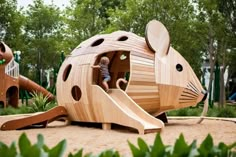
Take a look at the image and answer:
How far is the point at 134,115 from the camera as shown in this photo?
9.18 metres

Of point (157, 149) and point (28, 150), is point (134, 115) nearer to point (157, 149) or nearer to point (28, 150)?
point (157, 149)

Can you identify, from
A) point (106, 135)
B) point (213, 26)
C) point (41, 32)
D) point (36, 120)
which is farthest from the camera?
point (41, 32)

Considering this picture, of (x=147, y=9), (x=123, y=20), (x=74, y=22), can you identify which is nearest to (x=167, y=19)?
(x=147, y=9)

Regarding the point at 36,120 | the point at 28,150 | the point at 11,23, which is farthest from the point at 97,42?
the point at 11,23

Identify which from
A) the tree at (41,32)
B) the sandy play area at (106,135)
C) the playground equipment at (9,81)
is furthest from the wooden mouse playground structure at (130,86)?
the tree at (41,32)

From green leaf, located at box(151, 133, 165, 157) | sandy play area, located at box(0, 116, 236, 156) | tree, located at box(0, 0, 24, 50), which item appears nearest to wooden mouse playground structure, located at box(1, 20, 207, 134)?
sandy play area, located at box(0, 116, 236, 156)

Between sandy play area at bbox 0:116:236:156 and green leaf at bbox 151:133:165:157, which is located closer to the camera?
green leaf at bbox 151:133:165:157

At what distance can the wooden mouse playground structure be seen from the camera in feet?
31.2

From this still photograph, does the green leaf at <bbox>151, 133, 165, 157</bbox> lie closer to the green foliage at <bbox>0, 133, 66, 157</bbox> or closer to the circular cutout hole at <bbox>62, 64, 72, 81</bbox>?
the green foliage at <bbox>0, 133, 66, 157</bbox>

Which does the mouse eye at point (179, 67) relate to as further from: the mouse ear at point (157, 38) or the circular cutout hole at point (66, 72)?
the circular cutout hole at point (66, 72)

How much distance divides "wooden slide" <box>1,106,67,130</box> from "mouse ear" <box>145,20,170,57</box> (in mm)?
2766

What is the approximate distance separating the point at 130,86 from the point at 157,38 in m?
1.51

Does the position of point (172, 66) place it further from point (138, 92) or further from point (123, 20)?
point (123, 20)

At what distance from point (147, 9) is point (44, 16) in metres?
13.4
